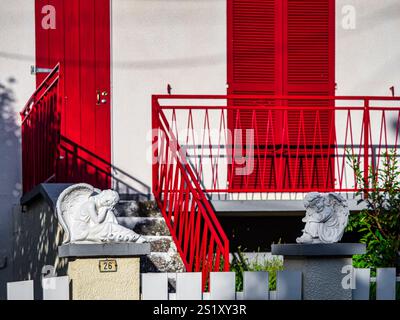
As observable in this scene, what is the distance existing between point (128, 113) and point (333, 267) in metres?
5.23

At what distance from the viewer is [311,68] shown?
1238 cm

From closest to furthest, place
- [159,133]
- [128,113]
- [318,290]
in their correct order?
1. [318,290]
2. [159,133]
3. [128,113]

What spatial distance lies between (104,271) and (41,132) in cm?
434

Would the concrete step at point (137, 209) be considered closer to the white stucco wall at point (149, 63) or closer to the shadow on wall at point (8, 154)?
the white stucco wall at point (149, 63)

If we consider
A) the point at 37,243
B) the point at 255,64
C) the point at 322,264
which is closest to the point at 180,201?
the point at 37,243

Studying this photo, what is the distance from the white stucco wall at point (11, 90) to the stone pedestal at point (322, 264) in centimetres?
535

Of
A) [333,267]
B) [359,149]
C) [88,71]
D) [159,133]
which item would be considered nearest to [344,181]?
[359,149]

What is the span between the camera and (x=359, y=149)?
39.5ft

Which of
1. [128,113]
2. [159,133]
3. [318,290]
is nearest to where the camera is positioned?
[318,290]

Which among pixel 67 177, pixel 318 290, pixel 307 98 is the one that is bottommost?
pixel 318 290

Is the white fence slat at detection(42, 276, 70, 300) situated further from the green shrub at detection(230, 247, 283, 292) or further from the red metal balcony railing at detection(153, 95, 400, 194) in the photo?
the red metal balcony railing at detection(153, 95, 400, 194)

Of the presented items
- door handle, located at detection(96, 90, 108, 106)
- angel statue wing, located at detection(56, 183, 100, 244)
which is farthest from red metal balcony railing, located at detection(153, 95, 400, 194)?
angel statue wing, located at detection(56, 183, 100, 244)

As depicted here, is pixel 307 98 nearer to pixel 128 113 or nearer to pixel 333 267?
pixel 128 113

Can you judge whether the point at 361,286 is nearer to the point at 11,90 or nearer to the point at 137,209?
the point at 137,209
